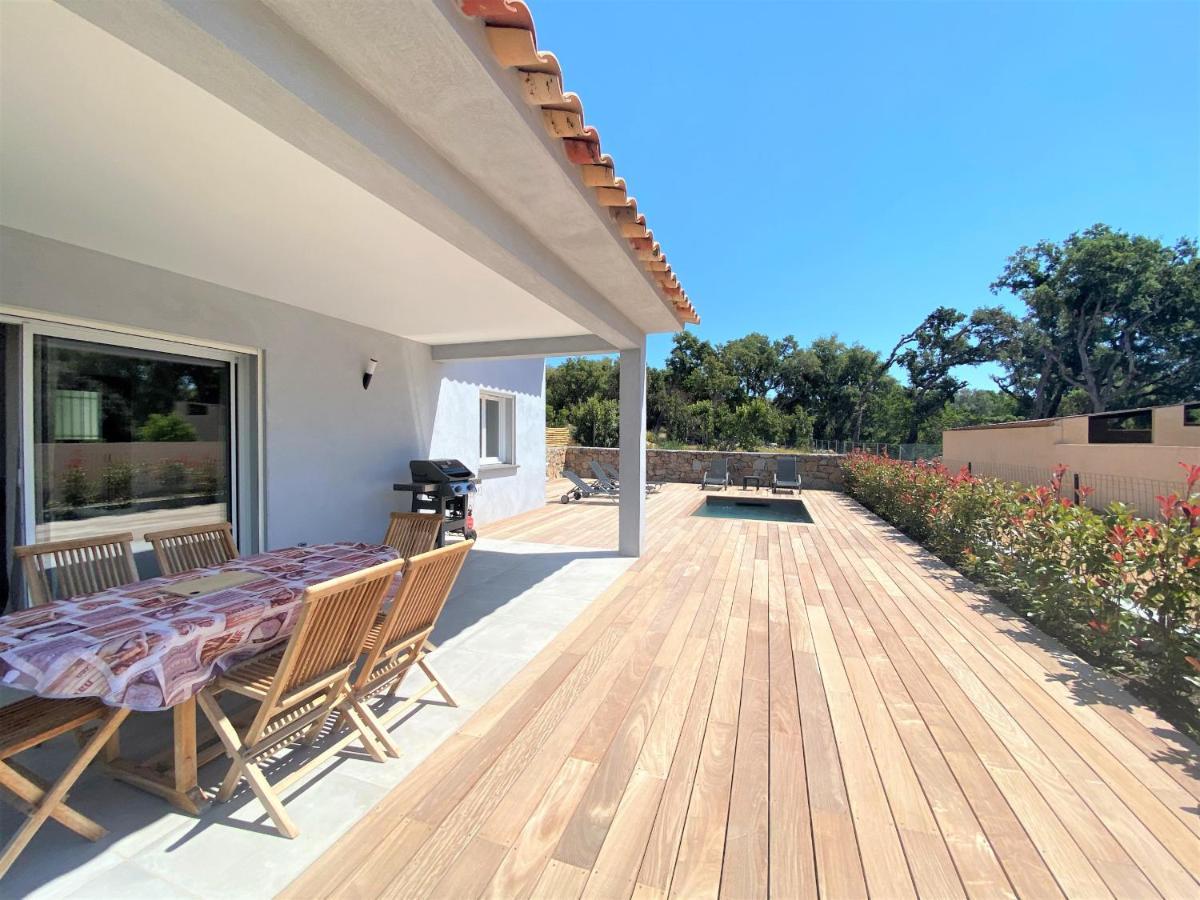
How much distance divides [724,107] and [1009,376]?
27196 millimetres

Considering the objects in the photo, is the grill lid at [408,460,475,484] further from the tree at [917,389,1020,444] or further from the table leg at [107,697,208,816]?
the tree at [917,389,1020,444]

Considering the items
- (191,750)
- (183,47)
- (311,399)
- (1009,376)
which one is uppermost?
(1009,376)

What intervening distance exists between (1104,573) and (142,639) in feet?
16.9

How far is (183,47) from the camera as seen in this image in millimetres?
1313

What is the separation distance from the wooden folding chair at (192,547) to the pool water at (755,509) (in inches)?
287

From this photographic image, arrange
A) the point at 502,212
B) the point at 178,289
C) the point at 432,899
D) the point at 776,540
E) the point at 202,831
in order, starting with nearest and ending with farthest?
the point at 432,899 → the point at 202,831 → the point at 502,212 → the point at 178,289 → the point at 776,540

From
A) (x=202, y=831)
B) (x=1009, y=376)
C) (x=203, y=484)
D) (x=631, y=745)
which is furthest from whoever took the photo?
(x=1009, y=376)

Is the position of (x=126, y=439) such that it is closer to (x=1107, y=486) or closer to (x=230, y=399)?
(x=230, y=399)

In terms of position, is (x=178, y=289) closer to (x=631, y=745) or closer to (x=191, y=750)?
(x=191, y=750)

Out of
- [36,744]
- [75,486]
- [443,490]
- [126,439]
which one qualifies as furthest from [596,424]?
[36,744]

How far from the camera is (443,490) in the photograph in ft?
19.0

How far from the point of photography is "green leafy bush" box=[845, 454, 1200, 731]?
270cm

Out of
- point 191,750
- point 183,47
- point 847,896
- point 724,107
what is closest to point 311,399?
point 191,750

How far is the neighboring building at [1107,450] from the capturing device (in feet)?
25.7
